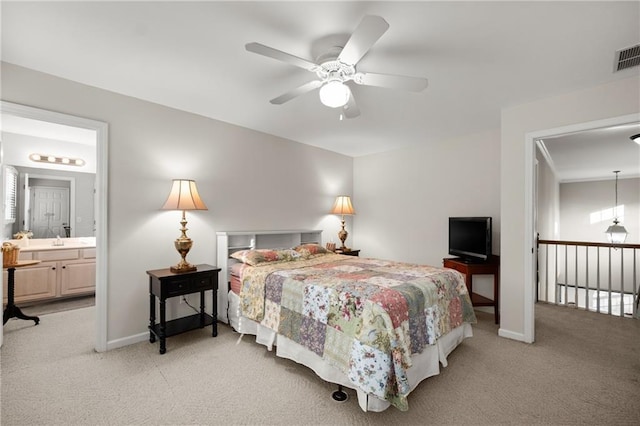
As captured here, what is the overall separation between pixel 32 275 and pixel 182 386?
351cm

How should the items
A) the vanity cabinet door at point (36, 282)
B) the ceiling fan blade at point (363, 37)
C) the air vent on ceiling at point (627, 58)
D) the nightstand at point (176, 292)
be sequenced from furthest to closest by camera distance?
the vanity cabinet door at point (36, 282)
the nightstand at point (176, 292)
the air vent on ceiling at point (627, 58)
the ceiling fan blade at point (363, 37)

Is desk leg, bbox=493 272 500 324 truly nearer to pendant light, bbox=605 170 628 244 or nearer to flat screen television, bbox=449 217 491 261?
flat screen television, bbox=449 217 491 261

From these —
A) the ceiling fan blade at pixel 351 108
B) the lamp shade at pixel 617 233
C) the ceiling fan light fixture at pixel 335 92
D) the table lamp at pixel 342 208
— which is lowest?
the lamp shade at pixel 617 233

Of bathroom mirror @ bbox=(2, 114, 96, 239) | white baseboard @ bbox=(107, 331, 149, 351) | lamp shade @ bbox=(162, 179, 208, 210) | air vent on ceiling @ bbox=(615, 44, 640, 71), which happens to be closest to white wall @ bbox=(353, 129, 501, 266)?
air vent on ceiling @ bbox=(615, 44, 640, 71)

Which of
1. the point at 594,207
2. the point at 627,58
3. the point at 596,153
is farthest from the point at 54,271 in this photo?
the point at 594,207

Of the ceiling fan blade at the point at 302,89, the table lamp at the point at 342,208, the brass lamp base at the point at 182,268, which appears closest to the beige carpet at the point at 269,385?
the brass lamp base at the point at 182,268

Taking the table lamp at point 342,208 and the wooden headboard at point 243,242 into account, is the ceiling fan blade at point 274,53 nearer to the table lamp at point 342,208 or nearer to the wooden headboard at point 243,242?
the wooden headboard at point 243,242

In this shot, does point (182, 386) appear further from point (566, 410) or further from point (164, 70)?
point (566, 410)

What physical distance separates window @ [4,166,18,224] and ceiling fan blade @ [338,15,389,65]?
5.25 m

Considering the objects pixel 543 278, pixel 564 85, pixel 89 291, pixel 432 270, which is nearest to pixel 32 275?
pixel 89 291

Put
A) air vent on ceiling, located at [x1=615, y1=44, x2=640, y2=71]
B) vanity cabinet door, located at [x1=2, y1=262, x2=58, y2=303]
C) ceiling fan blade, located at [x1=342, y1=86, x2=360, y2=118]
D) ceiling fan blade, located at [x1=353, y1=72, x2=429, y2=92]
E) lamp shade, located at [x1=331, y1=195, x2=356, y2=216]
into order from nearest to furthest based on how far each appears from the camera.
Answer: ceiling fan blade, located at [x1=353, y1=72, x2=429, y2=92], air vent on ceiling, located at [x1=615, y1=44, x2=640, y2=71], ceiling fan blade, located at [x1=342, y1=86, x2=360, y2=118], vanity cabinet door, located at [x1=2, y1=262, x2=58, y2=303], lamp shade, located at [x1=331, y1=195, x2=356, y2=216]

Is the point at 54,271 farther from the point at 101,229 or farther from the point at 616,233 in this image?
the point at 616,233

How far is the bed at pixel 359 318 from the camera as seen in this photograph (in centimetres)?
179

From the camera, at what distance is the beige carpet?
1850 mm
